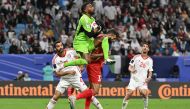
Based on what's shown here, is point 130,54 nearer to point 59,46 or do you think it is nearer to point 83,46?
point 59,46

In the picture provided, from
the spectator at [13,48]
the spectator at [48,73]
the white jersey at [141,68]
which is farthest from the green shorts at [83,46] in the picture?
the spectator at [13,48]

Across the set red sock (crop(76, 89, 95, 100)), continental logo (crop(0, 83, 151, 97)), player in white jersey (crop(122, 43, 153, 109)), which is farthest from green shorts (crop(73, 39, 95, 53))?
continental logo (crop(0, 83, 151, 97))

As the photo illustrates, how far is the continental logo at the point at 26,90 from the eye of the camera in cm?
2898

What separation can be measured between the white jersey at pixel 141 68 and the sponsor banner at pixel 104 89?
7.04 metres

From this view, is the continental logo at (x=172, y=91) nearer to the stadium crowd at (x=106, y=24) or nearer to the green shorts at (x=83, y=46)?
the stadium crowd at (x=106, y=24)

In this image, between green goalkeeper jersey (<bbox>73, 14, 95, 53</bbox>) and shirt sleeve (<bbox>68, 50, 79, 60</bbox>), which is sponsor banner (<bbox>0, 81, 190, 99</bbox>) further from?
green goalkeeper jersey (<bbox>73, 14, 95, 53</bbox>)

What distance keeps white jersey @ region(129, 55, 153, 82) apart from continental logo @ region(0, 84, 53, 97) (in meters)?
7.70

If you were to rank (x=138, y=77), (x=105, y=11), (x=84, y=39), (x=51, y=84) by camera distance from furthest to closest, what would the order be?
(x=105, y=11) < (x=51, y=84) < (x=138, y=77) < (x=84, y=39)

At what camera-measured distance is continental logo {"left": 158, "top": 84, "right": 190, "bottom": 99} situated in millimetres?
29281

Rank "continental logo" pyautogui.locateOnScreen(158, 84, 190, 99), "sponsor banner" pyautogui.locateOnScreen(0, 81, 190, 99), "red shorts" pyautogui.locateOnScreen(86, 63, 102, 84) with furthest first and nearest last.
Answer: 1. "continental logo" pyautogui.locateOnScreen(158, 84, 190, 99)
2. "sponsor banner" pyautogui.locateOnScreen(0, 81, 190, 99)
3. "red shorts" pyautogui.locateOnScreen(86, 63, 102, 84)

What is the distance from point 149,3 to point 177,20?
1985 millimetres

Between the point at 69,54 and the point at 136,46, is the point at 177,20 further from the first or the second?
the point at 69,54

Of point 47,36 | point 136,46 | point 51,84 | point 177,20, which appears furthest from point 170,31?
point 51,84

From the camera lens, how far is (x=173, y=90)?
2930cm
